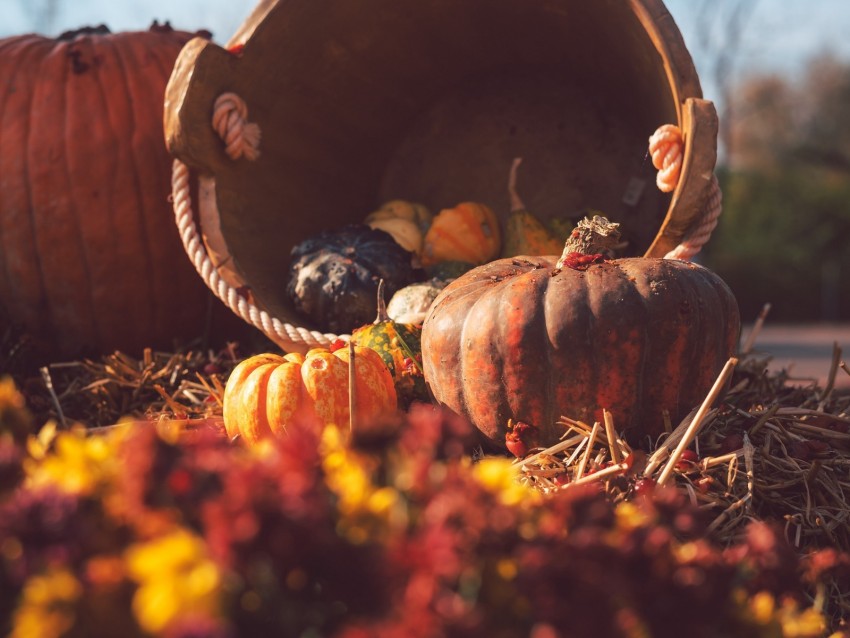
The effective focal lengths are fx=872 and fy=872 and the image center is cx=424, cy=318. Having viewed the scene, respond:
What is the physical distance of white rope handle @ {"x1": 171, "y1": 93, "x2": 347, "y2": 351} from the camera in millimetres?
3037

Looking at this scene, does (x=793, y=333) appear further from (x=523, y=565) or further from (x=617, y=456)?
(x=523, y=565)

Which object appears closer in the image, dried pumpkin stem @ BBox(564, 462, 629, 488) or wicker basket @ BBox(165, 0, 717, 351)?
dried pumpkin stem @ BBox(564, 462, 629, 488)

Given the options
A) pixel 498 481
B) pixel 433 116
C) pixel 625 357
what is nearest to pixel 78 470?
pixel 498 481

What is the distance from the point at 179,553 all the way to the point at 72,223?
10.0ft

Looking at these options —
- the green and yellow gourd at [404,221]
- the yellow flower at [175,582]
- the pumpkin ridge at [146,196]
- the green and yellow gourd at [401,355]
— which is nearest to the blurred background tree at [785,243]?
the green and yellow gourd at [404,221]

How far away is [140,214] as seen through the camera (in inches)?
141

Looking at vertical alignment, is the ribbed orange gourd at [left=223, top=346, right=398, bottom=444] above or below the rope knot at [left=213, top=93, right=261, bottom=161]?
below

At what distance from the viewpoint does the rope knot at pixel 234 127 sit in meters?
3.27

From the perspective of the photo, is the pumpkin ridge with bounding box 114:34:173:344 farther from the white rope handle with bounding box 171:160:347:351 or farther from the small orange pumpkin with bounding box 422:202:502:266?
the small orange pumpkin with bounding box 422:202:502:266

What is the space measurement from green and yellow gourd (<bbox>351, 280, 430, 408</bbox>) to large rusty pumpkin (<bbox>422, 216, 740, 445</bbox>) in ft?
1.28

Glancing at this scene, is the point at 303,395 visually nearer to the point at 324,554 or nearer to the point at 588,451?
the point at 588,451

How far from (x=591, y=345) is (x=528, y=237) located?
131 cm

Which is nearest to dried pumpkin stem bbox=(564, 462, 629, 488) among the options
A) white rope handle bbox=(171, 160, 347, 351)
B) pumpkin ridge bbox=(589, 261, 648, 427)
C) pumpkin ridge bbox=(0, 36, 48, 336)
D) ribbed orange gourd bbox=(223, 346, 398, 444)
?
pumpkin ridge bbox=(589, 261, 648, 427)

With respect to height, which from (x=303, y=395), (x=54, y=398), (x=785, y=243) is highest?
(x=303, y=395)
